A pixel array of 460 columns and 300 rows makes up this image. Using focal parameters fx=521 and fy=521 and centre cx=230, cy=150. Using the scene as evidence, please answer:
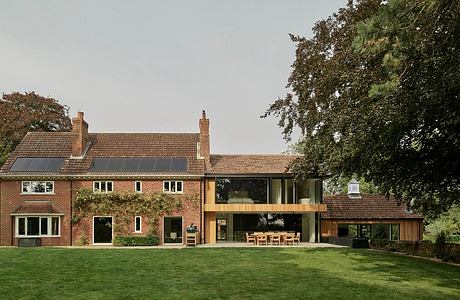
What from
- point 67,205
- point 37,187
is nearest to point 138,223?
point 67,205

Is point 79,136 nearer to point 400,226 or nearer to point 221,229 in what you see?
point 221,229

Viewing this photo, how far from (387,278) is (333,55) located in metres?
10.5

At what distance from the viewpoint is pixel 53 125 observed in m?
49.2

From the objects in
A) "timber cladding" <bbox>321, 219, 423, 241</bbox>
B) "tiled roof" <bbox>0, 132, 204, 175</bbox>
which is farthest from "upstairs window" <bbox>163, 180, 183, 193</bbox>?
"timber cladding" <bbox>321, 219, 423, 241</bbox>

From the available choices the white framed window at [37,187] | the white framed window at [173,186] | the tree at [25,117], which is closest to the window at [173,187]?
the white framed window at [173,186]

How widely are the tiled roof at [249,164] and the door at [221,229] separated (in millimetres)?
4119

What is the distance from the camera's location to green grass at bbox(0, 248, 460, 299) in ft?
45.1

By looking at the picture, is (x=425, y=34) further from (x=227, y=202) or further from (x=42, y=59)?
(x=227, y=202)

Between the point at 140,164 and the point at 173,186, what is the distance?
2.82 metres

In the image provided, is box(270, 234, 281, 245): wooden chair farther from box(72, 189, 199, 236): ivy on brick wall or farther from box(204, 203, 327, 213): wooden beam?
box(72, 189, 199, 236): ivy on brick wall

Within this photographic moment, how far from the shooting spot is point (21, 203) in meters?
33.6

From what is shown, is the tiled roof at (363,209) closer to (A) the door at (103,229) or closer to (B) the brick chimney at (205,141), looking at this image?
(B) the brick chimney at (205,141)

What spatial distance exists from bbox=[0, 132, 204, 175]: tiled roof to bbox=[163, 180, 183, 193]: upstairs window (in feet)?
3.18

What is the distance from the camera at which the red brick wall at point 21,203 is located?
33.3 m
